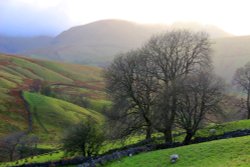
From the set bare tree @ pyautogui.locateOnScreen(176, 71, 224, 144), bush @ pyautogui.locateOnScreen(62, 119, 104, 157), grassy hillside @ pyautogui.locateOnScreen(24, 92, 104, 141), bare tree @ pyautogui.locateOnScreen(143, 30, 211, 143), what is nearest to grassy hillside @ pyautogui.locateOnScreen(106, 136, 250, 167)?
bare tree @ pyautogui.locateOnScreen(176, 71, 224, 144)

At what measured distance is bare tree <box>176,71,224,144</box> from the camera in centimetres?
3994

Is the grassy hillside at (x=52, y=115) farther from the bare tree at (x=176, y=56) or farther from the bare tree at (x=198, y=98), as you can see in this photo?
the bare tree at (x=198, y=98)

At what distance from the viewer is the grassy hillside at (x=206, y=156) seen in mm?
26516

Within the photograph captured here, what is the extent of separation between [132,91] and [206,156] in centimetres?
2124

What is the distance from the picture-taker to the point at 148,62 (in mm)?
48344

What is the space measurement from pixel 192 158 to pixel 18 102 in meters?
126

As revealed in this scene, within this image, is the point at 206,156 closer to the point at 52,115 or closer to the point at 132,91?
the point at 132,91

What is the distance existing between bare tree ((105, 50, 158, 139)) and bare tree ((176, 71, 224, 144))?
816cm

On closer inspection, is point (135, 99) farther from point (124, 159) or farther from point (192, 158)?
point (192, 158)

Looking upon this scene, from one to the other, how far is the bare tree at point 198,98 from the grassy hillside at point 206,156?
8.07 meters

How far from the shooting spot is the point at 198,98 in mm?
40094

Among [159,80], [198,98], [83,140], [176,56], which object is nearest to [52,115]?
[83,140]

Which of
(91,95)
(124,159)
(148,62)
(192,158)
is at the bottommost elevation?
(91,95)

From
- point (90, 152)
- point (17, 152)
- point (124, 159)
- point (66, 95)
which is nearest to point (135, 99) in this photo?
point (90, 152)
